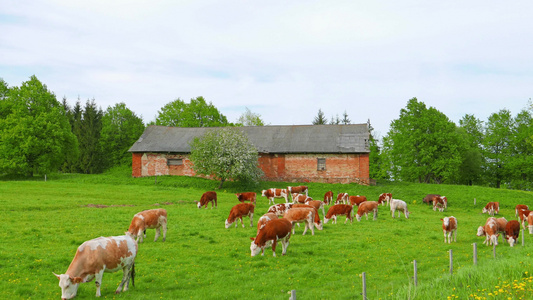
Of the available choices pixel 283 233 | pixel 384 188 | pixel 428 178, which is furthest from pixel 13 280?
pixel 428 178

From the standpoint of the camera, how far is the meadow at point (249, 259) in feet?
34.3

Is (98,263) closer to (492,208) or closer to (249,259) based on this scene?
(249,259)

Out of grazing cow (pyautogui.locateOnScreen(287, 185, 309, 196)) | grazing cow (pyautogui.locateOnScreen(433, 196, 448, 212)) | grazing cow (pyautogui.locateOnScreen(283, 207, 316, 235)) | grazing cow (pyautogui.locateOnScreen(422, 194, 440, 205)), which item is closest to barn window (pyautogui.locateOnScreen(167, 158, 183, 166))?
grazing cow (pyautogui.locateOnScreen(287, 185, 309, 196))

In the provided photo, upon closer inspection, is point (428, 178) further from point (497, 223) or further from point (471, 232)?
point (497, 223)

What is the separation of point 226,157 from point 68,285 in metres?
30.7

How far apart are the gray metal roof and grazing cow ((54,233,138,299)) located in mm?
36249

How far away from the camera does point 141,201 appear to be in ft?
103

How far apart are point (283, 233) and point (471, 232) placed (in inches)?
499

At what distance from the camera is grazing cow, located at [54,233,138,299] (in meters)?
9.66

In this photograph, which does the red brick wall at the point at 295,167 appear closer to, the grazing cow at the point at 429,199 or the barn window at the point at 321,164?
the barn window at the point at 321,164

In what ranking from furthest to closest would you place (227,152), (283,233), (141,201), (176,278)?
(227,152)
(141,201)
(283,233)
(176,278)

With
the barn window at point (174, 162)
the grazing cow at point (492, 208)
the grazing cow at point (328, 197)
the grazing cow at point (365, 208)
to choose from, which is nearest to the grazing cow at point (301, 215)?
the grazing cow at point (365, 208)

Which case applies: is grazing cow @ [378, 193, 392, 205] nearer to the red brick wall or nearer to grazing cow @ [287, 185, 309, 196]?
grazing cow @ [287, 185, 309, 196]

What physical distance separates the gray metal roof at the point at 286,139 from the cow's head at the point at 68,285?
123ft
